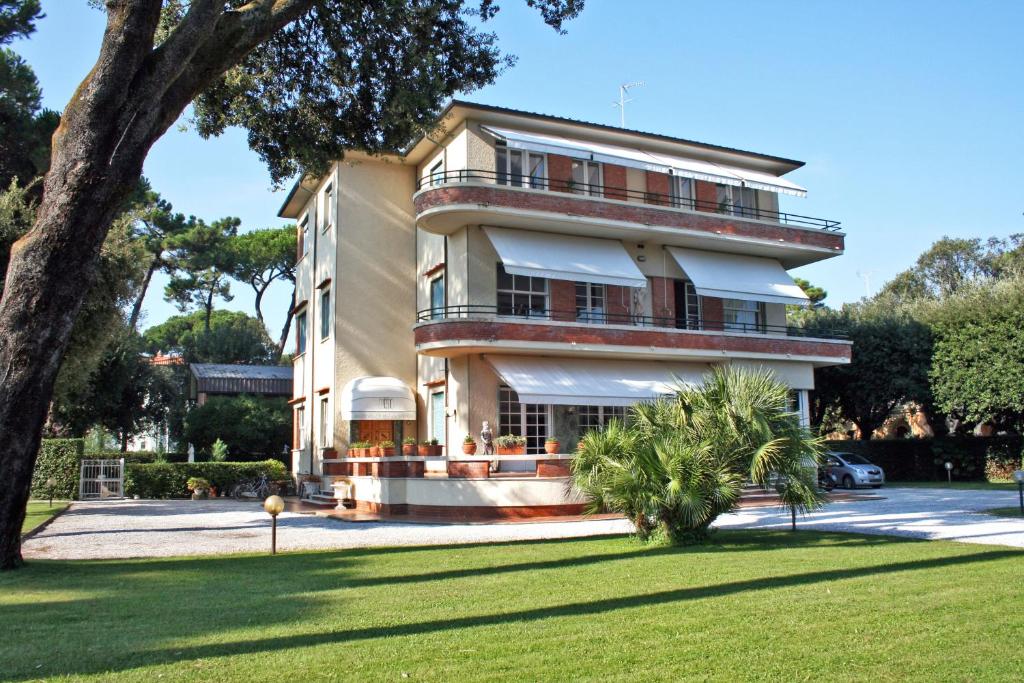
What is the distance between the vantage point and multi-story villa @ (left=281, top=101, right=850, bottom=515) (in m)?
23.5

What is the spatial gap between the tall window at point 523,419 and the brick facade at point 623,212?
5.61 meters

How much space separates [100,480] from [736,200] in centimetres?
2426

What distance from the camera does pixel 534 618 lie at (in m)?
7.61

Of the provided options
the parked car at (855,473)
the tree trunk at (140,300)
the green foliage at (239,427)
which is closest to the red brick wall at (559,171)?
the parked car at (855,473)

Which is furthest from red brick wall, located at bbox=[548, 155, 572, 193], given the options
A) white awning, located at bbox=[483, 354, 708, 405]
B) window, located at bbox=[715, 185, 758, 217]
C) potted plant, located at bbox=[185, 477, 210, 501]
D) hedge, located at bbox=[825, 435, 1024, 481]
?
hedge, located at bbox=[825, 435, 1024, 481]

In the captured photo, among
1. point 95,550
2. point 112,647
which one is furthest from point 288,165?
point 112,647

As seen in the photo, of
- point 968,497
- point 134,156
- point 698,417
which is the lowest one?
point 968,497

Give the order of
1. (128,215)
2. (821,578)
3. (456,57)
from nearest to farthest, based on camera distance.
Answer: (821,578) < (456,57) < (128,215)

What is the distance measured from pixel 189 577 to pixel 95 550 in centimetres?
467

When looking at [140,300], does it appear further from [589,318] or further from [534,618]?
[534,618]

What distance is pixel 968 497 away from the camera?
24.0m

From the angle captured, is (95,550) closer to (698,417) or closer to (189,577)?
(189,577)

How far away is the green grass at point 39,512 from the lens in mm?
17922

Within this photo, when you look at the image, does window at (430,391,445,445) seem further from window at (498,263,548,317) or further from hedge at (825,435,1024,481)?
hedge at (825,435,1024,481)
